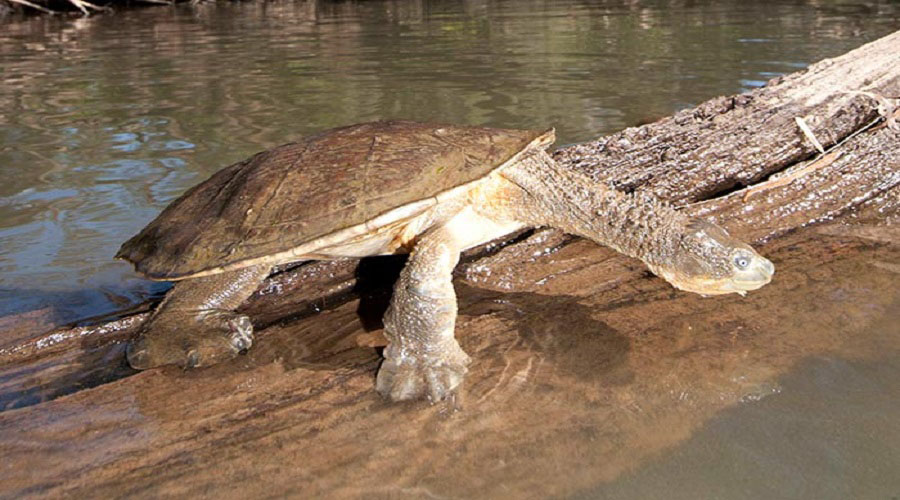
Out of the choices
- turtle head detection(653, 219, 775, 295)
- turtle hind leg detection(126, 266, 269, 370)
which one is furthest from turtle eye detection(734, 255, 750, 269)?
turtle hind leg detection(126, 266, 269, 370)

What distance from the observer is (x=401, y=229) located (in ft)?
10.0

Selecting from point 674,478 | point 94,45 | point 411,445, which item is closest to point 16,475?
point 411,445

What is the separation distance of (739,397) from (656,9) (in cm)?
1799

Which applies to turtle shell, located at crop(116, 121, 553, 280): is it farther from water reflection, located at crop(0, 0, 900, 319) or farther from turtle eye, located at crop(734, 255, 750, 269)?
water reflection, located at crop(0, 0, 900, 319)

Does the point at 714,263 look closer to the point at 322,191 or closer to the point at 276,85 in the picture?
the point at 322,191

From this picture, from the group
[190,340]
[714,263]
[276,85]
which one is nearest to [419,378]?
[190,340]

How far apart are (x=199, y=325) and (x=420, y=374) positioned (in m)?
0.98

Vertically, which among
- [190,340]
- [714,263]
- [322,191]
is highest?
[322,191]

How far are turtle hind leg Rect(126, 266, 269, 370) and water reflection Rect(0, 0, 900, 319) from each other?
51.2 inches

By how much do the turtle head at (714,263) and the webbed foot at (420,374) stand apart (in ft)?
3.02

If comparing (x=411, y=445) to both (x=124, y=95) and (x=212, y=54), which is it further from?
(x=212, y=54)

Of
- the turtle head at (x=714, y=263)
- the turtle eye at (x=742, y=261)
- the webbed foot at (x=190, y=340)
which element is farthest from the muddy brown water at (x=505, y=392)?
the turtle eye at (x=742, y=261)

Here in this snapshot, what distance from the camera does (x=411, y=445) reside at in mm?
2510

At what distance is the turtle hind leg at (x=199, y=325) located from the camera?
2.94 meters
